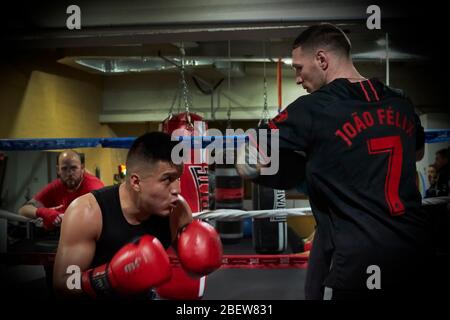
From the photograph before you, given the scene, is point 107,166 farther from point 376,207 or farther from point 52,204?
point 376,207

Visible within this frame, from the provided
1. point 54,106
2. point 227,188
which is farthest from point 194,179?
point 54,106

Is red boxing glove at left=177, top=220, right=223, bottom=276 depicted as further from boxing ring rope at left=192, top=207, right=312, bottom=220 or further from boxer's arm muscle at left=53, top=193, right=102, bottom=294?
boxing ring rope at left=192, top=207, right=312, bottom=220

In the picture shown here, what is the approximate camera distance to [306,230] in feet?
21.9

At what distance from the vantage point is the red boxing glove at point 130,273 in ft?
4.20

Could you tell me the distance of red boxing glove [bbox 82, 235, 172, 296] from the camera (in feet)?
4.20

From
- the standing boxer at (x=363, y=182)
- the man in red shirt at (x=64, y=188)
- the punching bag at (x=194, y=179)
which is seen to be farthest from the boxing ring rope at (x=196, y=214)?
the standing boxer at (x=363, y=182)

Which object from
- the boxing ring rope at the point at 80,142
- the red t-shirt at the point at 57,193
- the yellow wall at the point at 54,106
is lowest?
the red t-shirt at the point at 57,193

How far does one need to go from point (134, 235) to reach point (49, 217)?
4.25ft

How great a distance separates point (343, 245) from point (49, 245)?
3.69 metres

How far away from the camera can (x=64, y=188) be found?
2.99 m

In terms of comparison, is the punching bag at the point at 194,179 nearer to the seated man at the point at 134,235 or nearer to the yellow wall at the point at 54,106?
the seated man at the point at 134,235

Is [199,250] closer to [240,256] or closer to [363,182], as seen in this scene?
[363,182]

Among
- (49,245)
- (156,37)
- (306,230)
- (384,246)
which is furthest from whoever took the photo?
(306,230)

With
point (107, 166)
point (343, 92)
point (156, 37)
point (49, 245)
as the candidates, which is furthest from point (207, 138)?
point (107, 166)
